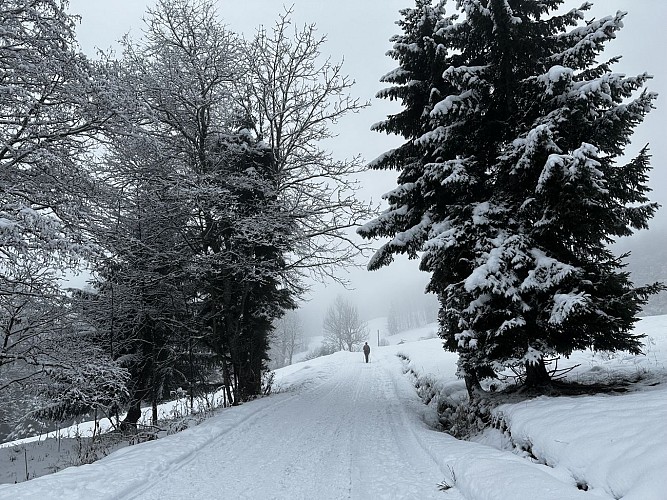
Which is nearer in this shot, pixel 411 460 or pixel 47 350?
pixel 411 460

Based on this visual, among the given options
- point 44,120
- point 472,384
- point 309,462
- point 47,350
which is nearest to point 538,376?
point 472,384

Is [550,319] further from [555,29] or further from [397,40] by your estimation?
[397,40]

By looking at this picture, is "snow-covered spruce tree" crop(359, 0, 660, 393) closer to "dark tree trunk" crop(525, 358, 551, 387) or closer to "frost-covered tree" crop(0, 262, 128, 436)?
"dark tree trunk" crop(525, 358, 551, 387)

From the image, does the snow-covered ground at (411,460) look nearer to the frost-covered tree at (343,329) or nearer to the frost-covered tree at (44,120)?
the frost-covered tree at (44,120)

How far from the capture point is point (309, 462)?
18.2ft

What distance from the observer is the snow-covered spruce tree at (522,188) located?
242 inches

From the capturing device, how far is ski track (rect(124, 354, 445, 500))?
174 inches

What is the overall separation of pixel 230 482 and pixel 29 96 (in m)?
6.08

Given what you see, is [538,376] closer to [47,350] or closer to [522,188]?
[522,188]

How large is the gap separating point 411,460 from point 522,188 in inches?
212

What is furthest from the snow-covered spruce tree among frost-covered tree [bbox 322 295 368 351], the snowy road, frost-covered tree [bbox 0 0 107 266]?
frost-covered tree [bbox 322 295 368 351]

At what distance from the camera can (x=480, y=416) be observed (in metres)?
7.22

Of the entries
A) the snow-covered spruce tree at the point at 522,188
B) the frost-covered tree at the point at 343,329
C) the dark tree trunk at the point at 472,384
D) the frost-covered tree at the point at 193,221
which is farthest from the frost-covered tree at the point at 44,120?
the frost-covered tree at the point at 343,329

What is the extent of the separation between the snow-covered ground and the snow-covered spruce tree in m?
1.26
